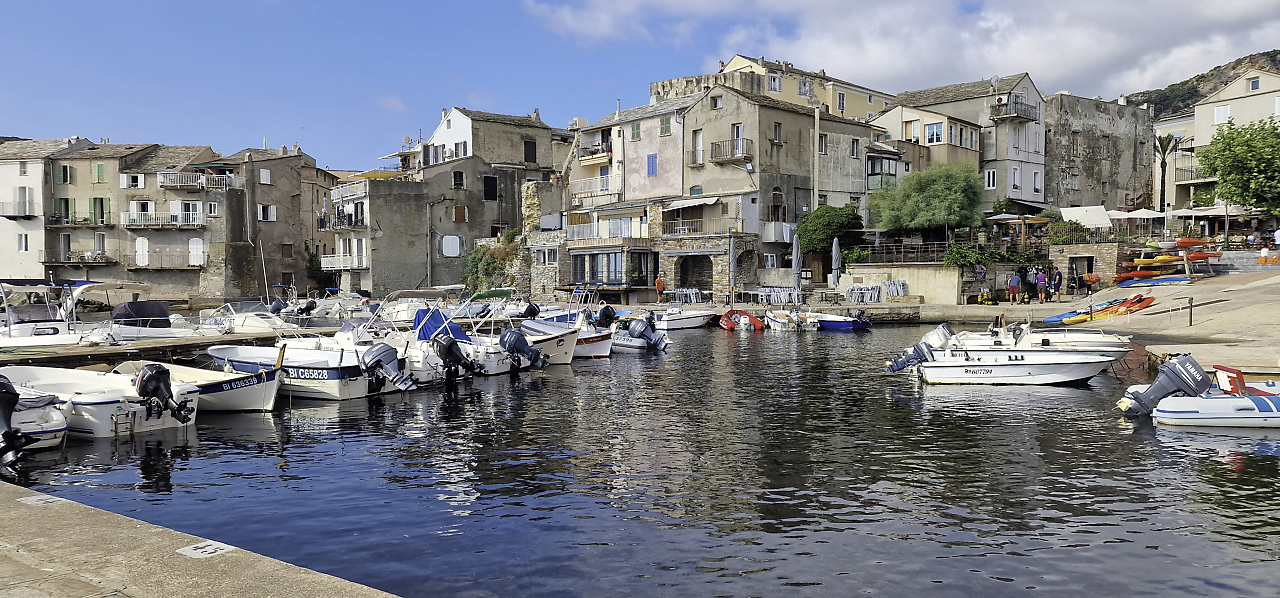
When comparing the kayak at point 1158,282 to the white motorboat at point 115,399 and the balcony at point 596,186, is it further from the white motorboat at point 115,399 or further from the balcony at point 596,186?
the white motorboat at point 115,399

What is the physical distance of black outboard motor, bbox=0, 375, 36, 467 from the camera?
1400 cm

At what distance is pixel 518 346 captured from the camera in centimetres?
2670

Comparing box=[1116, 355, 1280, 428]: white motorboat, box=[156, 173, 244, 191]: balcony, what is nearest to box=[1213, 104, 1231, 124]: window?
box=[1116, 355, 1280, 428]: white motorboat

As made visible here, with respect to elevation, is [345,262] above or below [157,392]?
above

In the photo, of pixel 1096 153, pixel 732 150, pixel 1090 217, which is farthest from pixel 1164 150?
pixel 732 150

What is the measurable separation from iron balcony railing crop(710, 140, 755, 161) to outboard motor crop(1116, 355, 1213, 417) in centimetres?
3891

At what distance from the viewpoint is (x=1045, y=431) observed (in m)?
16.8

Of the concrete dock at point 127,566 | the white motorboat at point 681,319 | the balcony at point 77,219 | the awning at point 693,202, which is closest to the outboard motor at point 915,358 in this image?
the white motorboat at point 681,319

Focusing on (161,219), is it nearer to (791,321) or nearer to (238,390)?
(791,321)

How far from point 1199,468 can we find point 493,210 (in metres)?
60.1

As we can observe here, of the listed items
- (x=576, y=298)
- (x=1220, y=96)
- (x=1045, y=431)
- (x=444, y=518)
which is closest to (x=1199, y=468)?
(x=1045, y=431)

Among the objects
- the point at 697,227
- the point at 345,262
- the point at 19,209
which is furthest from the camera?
the point at 19,209

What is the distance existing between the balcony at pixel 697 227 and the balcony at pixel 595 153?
1168cm

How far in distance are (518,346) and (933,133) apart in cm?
4426
